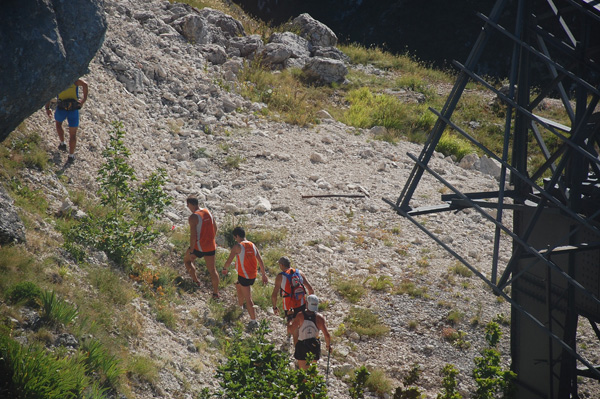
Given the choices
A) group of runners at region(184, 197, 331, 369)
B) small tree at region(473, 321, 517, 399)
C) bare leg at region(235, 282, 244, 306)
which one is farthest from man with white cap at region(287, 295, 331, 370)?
small tree at region(473, 321, 517, 399)

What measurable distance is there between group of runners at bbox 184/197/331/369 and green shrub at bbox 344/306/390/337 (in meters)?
1.18

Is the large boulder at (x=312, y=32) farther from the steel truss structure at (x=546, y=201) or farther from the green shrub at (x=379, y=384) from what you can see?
the green shrub at (x=379, y=384)

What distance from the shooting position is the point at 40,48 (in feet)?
16.8

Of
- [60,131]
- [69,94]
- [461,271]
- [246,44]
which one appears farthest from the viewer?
[246,44]

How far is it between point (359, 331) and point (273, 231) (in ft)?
9.35

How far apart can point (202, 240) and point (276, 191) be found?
3.80m

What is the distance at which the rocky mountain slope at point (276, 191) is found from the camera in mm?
7547

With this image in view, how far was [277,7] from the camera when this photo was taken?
97.0 ft

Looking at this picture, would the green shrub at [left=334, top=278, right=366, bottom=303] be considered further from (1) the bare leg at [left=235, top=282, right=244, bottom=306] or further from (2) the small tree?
(2) the small tree

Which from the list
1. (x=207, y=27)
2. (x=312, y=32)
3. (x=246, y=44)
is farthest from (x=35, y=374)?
(x=312, y=32)

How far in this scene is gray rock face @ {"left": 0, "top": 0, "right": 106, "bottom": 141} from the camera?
4.90 meters

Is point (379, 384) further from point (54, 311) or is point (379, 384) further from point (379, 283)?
point (54, 311)

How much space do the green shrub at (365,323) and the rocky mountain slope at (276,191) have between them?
0.38ft

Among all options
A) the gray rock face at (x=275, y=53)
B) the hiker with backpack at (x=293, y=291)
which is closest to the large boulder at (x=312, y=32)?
the gray rock face at (x=275, y=53)
